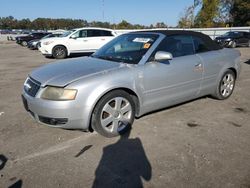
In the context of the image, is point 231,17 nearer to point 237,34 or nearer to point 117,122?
point 237,34

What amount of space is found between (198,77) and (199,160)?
2060 mm

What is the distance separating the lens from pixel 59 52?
14.8m

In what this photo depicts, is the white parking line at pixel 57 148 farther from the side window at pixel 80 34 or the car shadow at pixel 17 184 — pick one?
the side window at pixel 80 34

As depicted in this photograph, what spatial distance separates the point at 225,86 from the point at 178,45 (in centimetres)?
174

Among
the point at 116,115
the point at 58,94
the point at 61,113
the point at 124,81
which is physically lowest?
the point at 116,115

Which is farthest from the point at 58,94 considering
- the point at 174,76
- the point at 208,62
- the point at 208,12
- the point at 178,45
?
the point at 208,12

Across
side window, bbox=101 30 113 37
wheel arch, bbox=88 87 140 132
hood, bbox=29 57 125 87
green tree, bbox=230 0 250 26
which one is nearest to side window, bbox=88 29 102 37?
side window, bbox=101 30 113 37

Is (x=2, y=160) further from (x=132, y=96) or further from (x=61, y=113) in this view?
(x=132, y=96)

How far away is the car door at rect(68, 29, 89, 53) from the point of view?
48.7 feet

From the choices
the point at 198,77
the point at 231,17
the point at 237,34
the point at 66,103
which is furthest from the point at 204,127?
the point at 231,17

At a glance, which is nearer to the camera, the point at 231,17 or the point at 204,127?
the point at 204,127

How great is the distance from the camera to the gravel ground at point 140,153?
3098 mm

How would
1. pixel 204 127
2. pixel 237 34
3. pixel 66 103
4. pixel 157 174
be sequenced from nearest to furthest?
pixel 157 174
pixel 66 103
pixel 204 127
pixel 237 34

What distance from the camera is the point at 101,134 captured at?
4.08m
